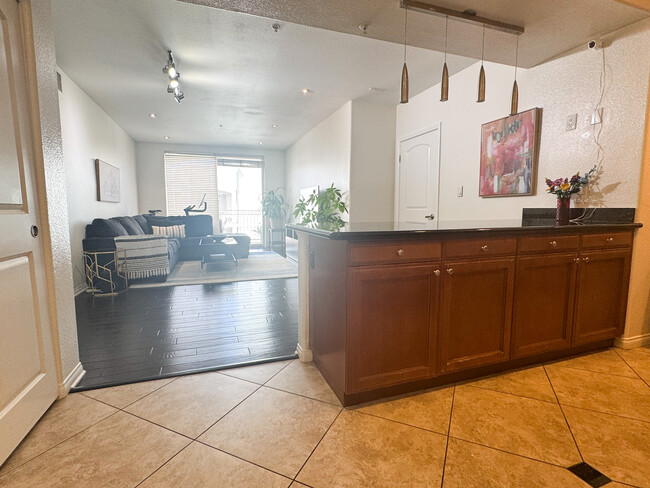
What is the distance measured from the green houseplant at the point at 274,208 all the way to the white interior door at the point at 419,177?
4299mm

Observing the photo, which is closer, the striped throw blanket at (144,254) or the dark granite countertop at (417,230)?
the dark granite countertop at (417,230)

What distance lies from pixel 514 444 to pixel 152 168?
858 cm

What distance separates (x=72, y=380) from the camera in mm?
1882

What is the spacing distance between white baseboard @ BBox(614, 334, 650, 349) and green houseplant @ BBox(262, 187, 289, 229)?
23.5 ft

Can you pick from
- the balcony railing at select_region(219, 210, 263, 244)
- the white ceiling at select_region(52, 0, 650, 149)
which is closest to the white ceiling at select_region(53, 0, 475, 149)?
the white ceiling at select_region(52, 0, 650, 149)

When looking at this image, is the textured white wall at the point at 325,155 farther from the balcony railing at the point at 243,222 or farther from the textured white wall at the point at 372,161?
the balcony railing at the point at 243,222

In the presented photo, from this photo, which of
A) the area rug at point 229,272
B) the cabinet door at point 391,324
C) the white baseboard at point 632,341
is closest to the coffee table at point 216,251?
the area rug at point 229,272

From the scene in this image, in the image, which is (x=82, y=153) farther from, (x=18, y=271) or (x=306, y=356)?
(x=306, y=356)

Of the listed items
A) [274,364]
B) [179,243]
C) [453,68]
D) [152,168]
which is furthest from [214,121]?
[274,364]

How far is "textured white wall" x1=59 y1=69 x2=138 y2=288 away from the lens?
154 inches

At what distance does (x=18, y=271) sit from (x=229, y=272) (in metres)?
3.86

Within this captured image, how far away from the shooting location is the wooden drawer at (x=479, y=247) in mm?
1779

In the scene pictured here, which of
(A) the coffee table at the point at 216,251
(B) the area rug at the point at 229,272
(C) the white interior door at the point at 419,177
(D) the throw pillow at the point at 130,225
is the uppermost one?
(C) the white interior door at the point at 419,177

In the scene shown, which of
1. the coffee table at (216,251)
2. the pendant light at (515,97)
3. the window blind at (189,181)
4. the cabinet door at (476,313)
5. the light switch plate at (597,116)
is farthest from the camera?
the window blind at (189,181)
